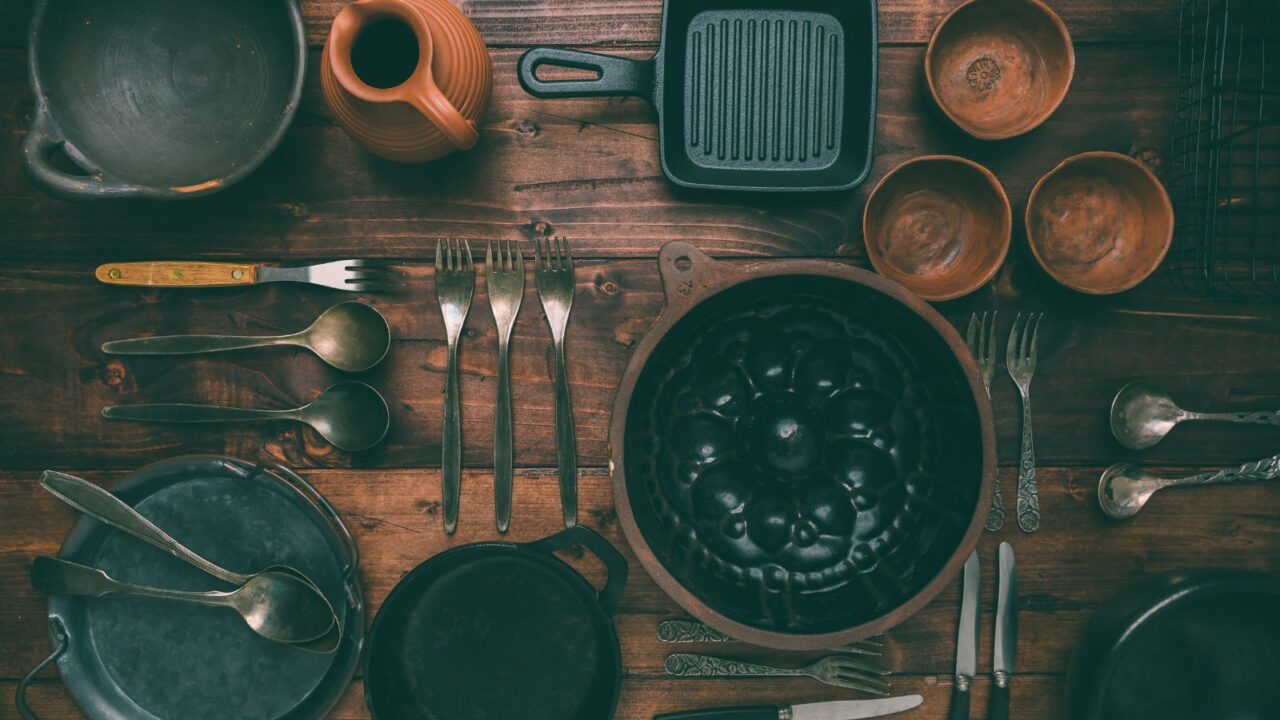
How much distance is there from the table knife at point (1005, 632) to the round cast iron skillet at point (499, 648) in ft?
1.61

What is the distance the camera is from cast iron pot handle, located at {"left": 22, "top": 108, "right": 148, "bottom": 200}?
0.81m

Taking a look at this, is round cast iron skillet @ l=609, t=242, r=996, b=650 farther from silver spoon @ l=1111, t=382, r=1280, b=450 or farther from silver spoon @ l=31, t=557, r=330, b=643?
silver spoon @ l=31, t=557, r=330, b=643

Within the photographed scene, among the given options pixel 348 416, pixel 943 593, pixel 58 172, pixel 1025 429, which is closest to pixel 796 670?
pixel 943 593

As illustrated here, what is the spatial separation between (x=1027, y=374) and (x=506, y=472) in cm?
67

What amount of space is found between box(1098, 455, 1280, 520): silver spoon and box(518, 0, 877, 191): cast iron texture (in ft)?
1.71

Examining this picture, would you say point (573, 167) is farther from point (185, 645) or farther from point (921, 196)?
point (185, 645)

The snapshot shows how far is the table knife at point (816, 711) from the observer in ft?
3.09

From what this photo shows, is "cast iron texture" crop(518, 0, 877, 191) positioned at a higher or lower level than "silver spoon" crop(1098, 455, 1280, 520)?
higher

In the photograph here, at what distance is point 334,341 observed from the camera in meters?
0.95

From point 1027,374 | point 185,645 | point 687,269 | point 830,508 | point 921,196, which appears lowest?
point 185,645

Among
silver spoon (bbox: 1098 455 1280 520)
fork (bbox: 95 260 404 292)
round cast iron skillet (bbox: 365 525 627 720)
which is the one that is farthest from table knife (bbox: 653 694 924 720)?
fork (bbox: 95 260 404 292)

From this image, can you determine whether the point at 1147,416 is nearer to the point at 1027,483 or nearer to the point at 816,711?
the point at 1027,483

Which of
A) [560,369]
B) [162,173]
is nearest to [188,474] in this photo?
[162,173]

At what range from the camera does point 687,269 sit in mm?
930
